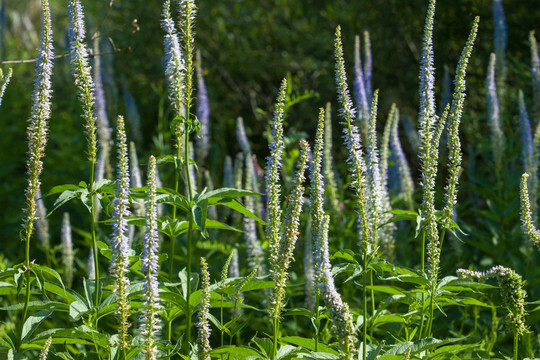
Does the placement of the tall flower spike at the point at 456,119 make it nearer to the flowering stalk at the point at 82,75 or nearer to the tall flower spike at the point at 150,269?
the tall flower spike at the point at 150,269

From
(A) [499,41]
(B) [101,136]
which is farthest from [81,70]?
(A) [499,41]

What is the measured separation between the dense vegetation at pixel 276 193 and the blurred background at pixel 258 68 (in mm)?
37

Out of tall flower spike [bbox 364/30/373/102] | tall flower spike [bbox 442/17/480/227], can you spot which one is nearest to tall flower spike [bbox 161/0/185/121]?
tall flower spike [bbox 442/17/480/227]

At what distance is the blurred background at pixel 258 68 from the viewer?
798cm

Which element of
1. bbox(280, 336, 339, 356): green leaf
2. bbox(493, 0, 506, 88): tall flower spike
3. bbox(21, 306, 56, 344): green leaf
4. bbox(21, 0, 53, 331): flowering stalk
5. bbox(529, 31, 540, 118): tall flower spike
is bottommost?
bbox(280, 336, 339, 356): green leaf

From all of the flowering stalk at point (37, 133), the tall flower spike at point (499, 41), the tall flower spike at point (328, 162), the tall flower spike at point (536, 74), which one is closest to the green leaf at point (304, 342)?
the flowering stalk at point (37, 133)

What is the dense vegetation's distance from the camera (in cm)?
297

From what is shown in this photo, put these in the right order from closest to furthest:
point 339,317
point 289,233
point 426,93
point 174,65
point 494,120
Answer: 1. point 339,317
2. point 289,233
3. point 174,65
4. point 426,93
5. point 494,120

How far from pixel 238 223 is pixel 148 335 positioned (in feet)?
9.25

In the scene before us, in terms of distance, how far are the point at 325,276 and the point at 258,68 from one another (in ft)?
22.7

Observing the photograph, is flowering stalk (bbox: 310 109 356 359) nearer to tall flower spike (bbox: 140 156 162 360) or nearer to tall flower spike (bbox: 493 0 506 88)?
tall flower spike (bbox: 140 156 162 360)

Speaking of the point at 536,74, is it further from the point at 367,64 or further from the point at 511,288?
the point at 511,288

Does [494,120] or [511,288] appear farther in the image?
[494,120]

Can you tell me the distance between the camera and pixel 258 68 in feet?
30.3
